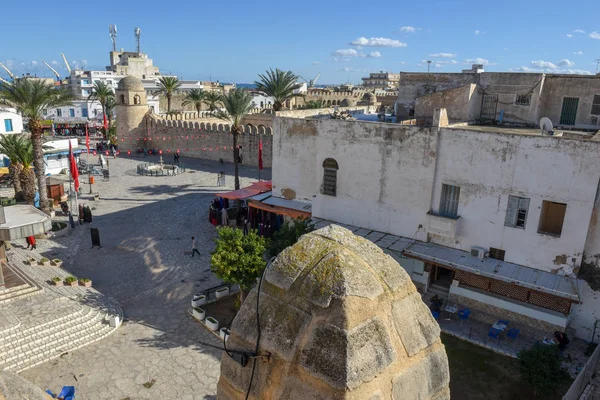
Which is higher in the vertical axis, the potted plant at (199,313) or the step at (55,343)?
the potted plant at (199,313)

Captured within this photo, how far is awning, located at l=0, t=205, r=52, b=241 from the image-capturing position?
13.8 metres

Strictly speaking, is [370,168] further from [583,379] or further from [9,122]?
[9,122]

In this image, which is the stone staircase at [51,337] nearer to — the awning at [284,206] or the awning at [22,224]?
the awning at [22,224]

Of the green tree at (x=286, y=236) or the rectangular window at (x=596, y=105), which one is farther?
the rectangular window at (x=596, y=105)

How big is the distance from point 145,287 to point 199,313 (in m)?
3.00

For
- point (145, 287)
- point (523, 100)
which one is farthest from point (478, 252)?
point (145, 287)

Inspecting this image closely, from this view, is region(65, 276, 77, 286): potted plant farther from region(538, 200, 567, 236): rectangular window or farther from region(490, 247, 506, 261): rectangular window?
region(538, 200, 567, 236): rectangular window

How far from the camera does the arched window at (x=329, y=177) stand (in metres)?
15.8

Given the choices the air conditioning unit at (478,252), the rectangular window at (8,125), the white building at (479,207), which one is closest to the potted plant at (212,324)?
A: the white building at (479,207)

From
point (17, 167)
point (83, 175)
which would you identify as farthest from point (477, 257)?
point (83, 175)

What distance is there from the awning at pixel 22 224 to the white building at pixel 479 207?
356 inches

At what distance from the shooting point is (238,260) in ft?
38.7

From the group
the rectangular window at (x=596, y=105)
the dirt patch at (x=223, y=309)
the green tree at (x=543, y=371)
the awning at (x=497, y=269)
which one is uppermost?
the rectangular window at (x=596, y=105)

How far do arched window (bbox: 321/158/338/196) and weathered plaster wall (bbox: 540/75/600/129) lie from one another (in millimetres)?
8183
